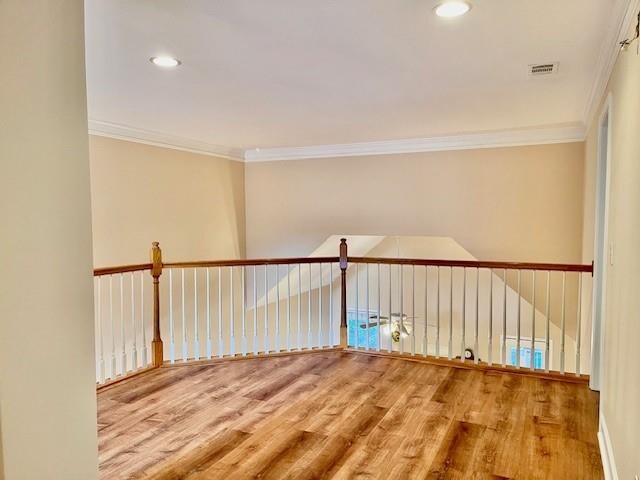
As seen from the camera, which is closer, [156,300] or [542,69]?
[542,69]

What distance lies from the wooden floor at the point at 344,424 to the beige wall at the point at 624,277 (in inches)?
19.6

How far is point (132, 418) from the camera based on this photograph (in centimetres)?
301

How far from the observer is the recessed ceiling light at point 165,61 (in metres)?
2.71

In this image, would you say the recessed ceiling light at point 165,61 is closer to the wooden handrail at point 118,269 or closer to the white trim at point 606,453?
the wooden handrail at point 118,269

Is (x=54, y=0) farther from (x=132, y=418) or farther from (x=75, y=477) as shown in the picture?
(x=132, y=418)

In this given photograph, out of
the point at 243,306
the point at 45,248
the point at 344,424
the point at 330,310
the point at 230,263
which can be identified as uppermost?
the point at 45,248

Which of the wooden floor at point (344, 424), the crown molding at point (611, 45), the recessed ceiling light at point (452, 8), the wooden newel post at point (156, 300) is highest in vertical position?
the recessed ceiling light at point (452, 8)

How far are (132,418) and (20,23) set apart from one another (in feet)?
8.44

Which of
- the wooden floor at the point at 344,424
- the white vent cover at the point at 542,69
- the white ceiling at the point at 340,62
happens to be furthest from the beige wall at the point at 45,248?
the white vent cover at the point at 542,69

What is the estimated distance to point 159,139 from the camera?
16.8 ft

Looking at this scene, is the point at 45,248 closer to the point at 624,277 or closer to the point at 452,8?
the point at 452,8

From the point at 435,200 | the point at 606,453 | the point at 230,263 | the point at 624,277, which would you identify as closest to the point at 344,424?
the point at 606,453

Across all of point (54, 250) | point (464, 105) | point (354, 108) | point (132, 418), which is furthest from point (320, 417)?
point (464, 105)

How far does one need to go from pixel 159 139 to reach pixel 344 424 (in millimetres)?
3758
